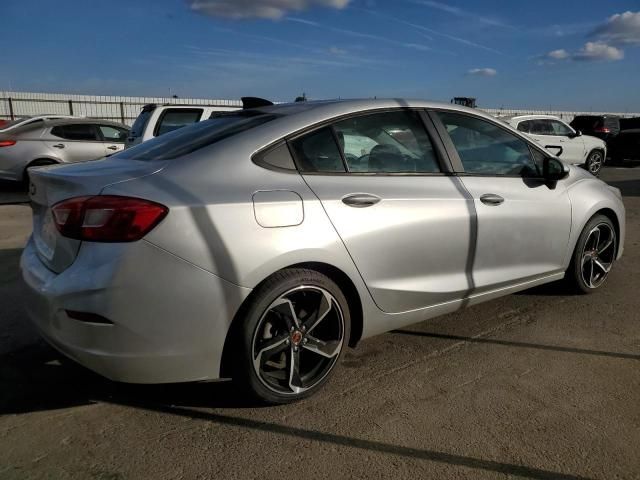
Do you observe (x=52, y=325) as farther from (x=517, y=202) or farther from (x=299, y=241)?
(x=517, y=202)

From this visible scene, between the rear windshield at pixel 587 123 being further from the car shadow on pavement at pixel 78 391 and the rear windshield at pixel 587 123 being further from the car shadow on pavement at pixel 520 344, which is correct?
the car shadow on pavement at pixel 78 391

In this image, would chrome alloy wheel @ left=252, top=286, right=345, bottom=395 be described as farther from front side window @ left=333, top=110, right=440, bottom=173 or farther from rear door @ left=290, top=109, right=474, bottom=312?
front side window @ left=333, top=110, right=440, bottom=173

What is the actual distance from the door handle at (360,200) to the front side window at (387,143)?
0.62ft

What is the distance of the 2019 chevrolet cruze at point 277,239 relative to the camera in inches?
90.0

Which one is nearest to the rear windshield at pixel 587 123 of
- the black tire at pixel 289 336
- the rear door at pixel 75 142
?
the rear door at pixel 75 142

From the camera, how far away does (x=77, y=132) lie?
10.8 meters

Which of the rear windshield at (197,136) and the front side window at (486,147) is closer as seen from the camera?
the rear windshield at (197,136)

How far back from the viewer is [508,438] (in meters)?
2.45

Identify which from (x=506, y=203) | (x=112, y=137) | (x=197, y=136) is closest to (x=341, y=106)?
(x=197, y=136)

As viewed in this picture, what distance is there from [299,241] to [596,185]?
9.83ft

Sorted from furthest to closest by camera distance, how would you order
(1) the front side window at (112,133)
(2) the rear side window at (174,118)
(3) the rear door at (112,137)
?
(1) the front side window at (112,133), (3) the rear door at (112,137), (2) the rear side window at (174,118)

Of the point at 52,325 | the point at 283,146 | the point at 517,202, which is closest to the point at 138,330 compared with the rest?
the point at 52,325

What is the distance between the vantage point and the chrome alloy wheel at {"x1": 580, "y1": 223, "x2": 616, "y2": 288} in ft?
14.2

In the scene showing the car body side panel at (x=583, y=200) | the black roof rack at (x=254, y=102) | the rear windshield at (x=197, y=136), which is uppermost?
the black roof rack at (x=254, y=102)
